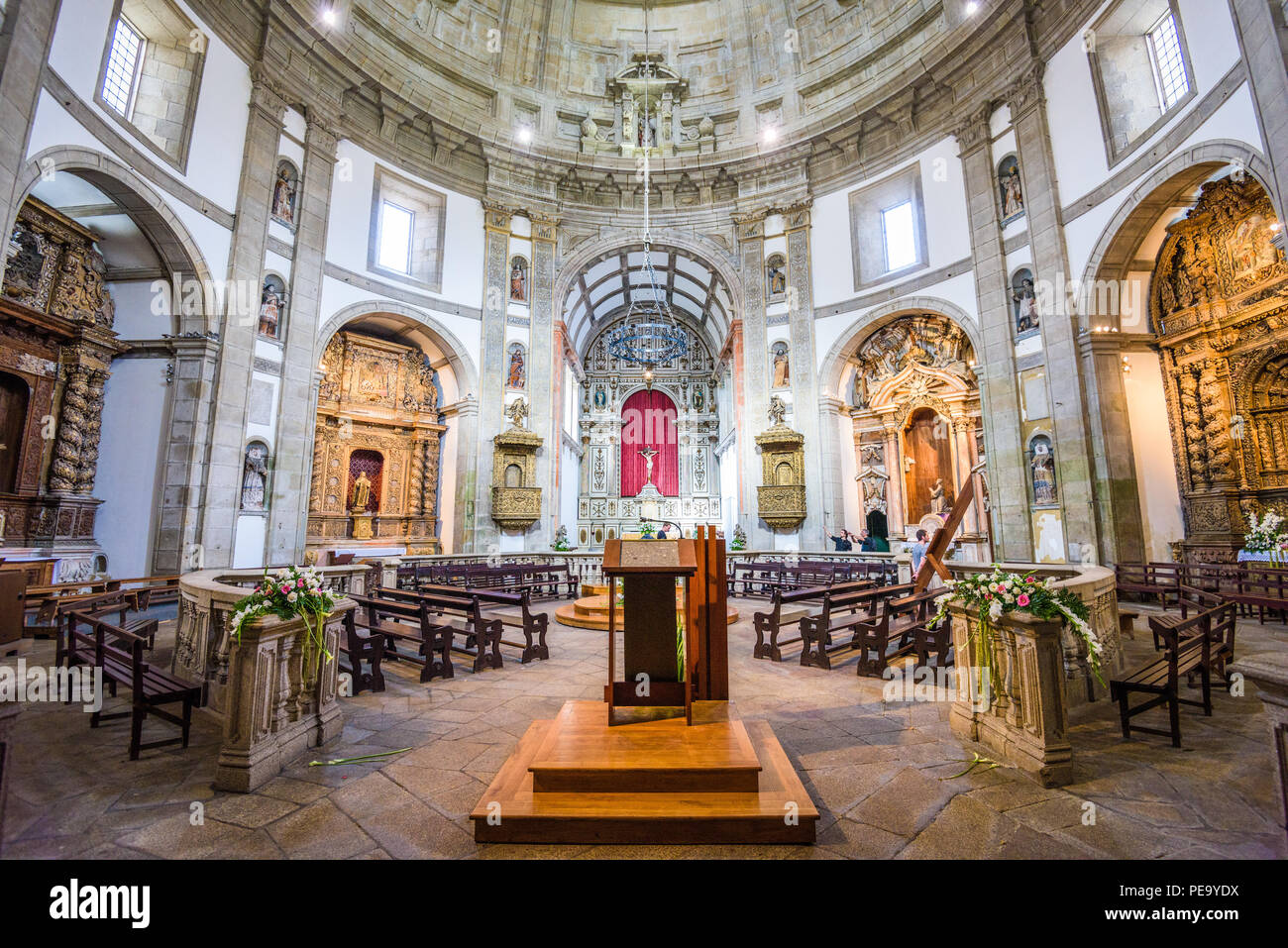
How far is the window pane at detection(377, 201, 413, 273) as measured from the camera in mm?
14992

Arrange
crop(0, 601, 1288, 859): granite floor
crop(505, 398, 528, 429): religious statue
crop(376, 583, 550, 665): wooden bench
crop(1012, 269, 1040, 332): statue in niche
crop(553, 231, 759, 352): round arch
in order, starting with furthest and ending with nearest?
crop(553, 231, 759, 352): round arch < crop(505, 398, 528, 429): religious statue < crop(1012, 269, 1040, 332): statue in niche < crop(376, 583, 550, 665): wooden bench < crop(0, 601, 1288, 859): granite floor

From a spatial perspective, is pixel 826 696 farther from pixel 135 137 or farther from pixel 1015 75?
pixel 1015 75

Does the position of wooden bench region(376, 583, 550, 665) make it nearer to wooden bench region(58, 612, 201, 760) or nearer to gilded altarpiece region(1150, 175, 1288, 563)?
wooden bench region(58, 612, 201, 760)

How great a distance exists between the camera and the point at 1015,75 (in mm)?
11945

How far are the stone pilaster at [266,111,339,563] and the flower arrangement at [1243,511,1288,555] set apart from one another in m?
18.8

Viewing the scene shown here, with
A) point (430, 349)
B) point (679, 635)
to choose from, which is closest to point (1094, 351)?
point (679, 635)

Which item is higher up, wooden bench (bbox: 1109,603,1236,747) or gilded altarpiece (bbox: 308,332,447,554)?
gilded altarpiece (bbox: 308,332,447,554)

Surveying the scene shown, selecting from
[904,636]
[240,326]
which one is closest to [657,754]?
[904,636]

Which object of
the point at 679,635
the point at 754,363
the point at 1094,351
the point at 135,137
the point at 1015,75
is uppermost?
the point at 1015,75

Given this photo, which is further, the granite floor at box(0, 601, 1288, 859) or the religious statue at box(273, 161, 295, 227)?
the religious statue at box(273, 161, 295, 227)

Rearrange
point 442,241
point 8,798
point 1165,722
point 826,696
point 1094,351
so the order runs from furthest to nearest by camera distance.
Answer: point 442,241
point 1094,351
point 826,696
point 1165,722
point 8,798

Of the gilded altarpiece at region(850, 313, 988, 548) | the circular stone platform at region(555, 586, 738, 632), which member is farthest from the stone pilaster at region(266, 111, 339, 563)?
the gilded altarpiece at region(850, 313, 988, 548)

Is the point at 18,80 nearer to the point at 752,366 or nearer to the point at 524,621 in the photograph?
the point at 524,621

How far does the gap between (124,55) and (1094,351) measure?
19.5 meters
